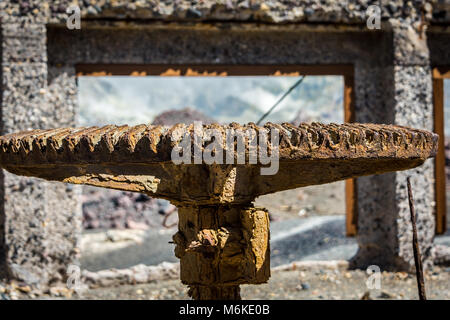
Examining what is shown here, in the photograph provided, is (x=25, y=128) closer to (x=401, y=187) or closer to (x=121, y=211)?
(x=401, y=187)

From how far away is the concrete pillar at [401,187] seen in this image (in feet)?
17.7

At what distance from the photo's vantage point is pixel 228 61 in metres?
5.38

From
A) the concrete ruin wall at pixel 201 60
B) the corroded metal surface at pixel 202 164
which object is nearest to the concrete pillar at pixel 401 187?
the concrete ruin wall at pixel 201 60

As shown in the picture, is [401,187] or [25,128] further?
[401,187]

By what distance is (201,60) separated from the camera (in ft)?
17.5

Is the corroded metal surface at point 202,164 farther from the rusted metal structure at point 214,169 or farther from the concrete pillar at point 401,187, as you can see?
the concrete pillar at point 401,187

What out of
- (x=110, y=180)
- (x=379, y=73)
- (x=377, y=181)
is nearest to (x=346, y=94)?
(x=379, y=73)

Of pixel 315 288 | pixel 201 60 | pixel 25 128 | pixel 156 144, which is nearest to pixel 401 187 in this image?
pixel 315 288

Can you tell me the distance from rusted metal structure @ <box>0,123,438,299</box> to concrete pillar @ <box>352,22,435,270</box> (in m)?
2.86

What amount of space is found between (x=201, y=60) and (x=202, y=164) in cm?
295

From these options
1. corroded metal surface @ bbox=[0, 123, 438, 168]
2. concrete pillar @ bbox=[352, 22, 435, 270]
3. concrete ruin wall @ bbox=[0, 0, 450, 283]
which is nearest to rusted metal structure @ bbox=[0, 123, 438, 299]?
corroded metal surface @ bbox=[0, 123, 438, 168]

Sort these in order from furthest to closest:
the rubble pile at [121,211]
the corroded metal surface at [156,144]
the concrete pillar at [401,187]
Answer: the rubble pile at [121,211] < the concrete pillar at [401,187] < the corroded metal surface at [156,144]

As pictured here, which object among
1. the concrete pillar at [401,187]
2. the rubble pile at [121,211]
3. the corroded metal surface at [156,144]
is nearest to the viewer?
the corroded metal surface at [156,144]
